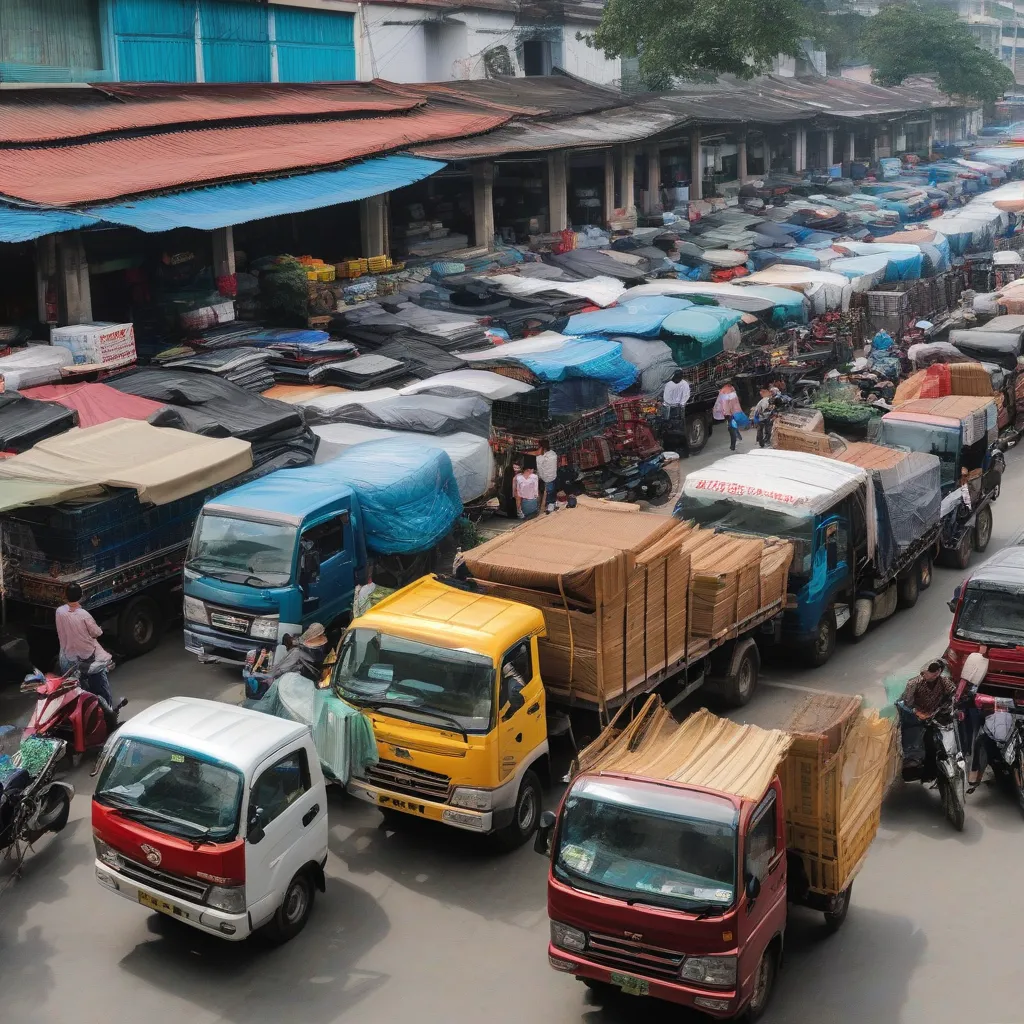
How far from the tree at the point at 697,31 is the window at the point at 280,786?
4429 centimetres

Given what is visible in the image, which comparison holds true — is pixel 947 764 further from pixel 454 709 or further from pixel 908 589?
pixel 908 589

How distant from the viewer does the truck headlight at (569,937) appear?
8602 mm

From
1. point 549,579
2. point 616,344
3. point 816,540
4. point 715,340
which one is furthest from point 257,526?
point 715,340

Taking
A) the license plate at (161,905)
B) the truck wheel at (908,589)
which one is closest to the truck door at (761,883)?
the license plate at (161,905)

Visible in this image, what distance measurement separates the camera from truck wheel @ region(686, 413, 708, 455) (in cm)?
2555

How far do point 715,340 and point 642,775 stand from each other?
17.6 metres

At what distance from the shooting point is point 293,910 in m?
9.94

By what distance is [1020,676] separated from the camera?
43.8 ft

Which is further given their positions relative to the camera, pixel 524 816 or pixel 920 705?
pixel 920 705

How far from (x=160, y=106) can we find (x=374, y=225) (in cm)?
551

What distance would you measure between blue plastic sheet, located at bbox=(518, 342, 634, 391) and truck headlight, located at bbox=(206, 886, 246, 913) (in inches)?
530

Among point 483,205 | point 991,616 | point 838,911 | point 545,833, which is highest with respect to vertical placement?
point 483,205

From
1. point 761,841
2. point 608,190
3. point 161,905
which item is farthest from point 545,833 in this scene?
point 608,190

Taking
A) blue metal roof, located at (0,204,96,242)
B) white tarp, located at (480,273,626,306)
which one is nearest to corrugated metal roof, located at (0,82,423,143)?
blue metal roof, located at (0,204,96,242)
